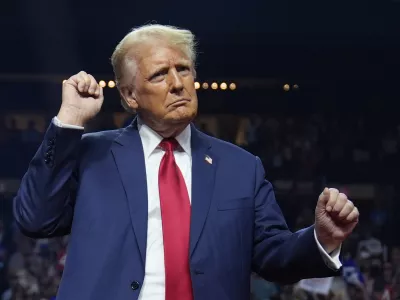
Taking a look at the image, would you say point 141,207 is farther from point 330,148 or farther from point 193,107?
point 330,148

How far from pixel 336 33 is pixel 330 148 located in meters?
0.93

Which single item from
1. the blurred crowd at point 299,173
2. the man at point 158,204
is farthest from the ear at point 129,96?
the blurred crowd at point 299,173

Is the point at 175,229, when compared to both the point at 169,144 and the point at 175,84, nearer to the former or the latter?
the point at 169,144

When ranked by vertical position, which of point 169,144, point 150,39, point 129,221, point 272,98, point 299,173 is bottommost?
point 299,173

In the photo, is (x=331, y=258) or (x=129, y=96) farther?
(x=129, y=96)

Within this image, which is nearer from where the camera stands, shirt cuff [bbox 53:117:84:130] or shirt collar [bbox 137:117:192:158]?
shirt cuff [bbox 53:117:84:130]

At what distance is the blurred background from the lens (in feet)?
17.5

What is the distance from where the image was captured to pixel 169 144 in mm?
1874

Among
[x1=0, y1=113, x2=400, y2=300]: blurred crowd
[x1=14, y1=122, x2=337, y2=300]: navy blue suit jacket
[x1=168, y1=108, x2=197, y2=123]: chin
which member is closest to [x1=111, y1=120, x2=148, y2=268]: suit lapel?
[x1=14, y1=122, x2=337, y2=300]: navy blue suit jacket

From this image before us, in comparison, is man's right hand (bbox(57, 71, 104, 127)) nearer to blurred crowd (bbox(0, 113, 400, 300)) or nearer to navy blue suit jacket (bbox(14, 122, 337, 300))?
navy blue suit jacket (bbox(14, 122, 337, 300))

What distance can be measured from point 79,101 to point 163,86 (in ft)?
0.58

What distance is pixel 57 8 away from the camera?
5285 mm

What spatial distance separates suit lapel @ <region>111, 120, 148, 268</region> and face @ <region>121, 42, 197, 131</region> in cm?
6

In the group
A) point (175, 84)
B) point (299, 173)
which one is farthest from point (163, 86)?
Result: point (299, 173)
